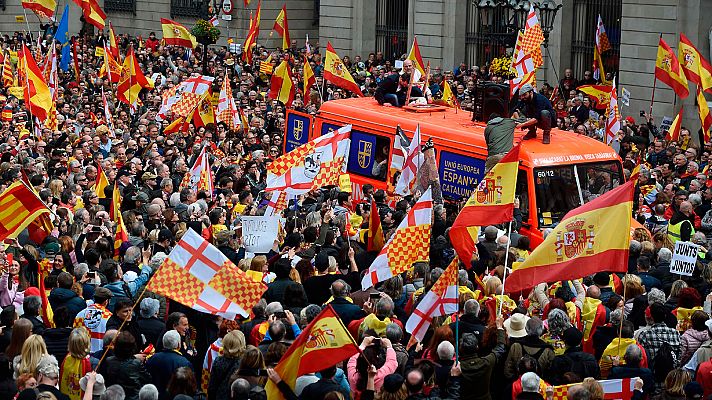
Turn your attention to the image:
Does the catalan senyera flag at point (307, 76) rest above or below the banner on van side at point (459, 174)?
above

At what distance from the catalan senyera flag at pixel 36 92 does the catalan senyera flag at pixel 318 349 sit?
49.1ft

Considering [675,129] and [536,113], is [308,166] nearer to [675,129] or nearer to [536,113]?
[536,113]

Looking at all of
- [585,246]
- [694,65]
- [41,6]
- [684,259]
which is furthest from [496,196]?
[41,6]

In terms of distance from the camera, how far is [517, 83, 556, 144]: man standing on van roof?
18516 mm

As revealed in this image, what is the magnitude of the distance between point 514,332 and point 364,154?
9513 mm

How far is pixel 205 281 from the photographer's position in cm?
1228

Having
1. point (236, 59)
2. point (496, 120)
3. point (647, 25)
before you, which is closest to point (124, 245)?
point (496, 120)

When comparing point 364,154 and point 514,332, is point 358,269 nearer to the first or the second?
point 514,332

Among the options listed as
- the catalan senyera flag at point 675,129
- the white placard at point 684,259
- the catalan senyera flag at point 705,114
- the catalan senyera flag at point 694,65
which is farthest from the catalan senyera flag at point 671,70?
the white placard at point 684,259

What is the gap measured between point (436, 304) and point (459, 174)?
7368mm

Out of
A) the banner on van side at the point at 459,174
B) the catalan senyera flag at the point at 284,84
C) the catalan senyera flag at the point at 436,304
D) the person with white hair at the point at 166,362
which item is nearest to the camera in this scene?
the person with white hair at the point at 166,362

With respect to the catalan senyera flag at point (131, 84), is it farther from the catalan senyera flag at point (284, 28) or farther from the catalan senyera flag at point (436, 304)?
the catalan senyera flag at point (436, 304)

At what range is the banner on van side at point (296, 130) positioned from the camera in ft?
76.2

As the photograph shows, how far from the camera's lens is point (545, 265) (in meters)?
12.4
